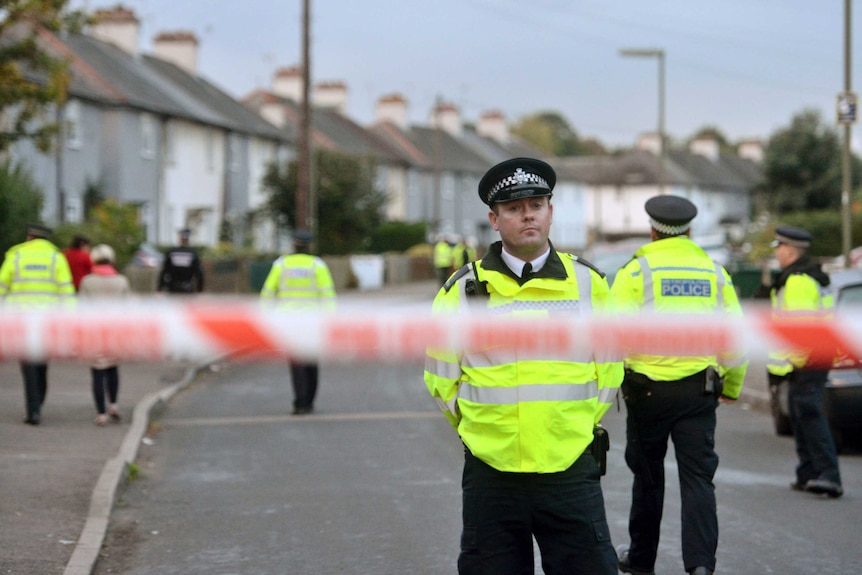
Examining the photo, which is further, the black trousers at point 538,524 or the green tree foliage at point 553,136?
the green tree foliage at point 553,136

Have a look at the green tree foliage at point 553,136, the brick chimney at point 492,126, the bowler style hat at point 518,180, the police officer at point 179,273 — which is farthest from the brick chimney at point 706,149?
the bowler style hat at point 518,180

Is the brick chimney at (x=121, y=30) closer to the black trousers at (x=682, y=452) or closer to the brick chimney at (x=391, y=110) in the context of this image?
the brick chimney at (x=391, y=110)

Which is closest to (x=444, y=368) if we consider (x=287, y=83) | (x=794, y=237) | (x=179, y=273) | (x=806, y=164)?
(x=794, y=237)

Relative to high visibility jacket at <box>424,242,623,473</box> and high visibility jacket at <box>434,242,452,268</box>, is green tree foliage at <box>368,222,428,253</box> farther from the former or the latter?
high visibility jacket at <box>424,242,623,473</box>

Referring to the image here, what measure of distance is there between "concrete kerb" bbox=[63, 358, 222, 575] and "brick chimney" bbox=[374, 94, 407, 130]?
59096mm

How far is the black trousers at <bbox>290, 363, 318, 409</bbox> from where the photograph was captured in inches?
517

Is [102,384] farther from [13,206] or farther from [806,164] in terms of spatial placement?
[806,164]

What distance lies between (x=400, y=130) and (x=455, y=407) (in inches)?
2678

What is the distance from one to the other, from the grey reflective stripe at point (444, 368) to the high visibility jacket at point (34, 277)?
790 cm

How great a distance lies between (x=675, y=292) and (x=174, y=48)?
46.6 meters

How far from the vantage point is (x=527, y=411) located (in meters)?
4.25

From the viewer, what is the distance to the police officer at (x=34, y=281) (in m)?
11.6

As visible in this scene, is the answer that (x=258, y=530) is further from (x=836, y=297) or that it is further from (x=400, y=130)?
(x=400, y=130)

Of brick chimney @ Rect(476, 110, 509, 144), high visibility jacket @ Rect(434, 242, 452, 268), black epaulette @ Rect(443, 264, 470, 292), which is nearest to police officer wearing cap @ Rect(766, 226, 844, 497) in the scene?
black epaulette @ Rect(443, 264, 470, 292)
